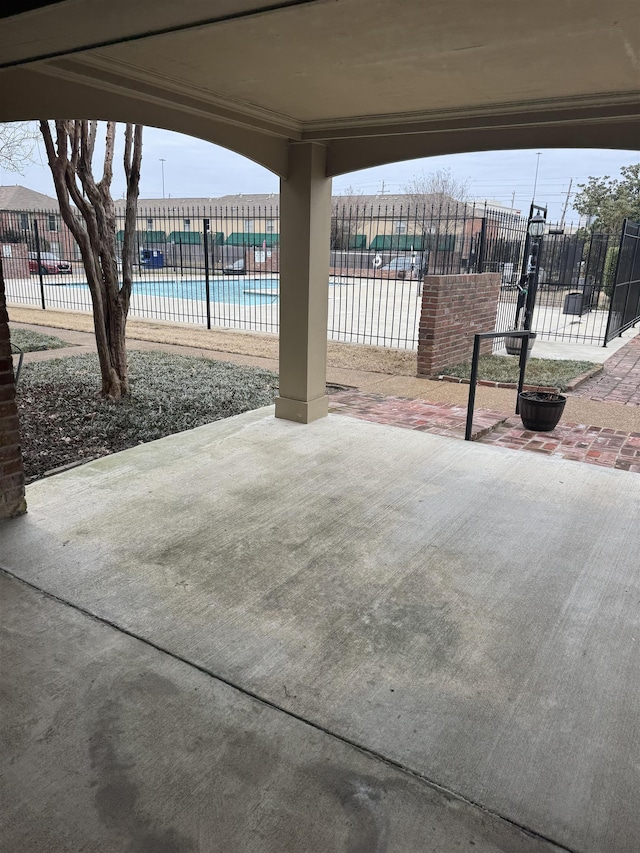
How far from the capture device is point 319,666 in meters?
2.53

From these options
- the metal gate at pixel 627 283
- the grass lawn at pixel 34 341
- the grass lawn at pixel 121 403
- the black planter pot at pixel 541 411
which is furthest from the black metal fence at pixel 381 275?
the black planter pot at pixel 541 411

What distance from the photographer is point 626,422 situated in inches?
251

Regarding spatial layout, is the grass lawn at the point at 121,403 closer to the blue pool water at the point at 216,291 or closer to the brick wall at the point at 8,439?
the brick wall at the point at 8,439

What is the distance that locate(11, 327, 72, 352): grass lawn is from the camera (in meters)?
9.80

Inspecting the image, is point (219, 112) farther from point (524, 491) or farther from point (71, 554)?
point (524, 491)

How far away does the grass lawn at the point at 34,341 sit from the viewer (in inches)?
386

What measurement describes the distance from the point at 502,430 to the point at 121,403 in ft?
12.9

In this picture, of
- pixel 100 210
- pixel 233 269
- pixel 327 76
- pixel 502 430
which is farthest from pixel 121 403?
pixel 233 269

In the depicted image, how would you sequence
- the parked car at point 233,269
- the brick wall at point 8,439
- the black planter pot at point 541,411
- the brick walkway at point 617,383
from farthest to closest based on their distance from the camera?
the parked car at point 233,269 < the brick walkway at point 617,383 < the black planter pot at point 541,411 < the brick wall at point 8,439

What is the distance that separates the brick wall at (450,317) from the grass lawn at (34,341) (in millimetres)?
5964

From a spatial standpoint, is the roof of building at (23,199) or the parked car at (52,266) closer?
the parked car at (52,266)

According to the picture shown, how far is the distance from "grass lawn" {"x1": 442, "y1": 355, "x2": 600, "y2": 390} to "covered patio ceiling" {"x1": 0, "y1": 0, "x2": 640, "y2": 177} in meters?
4.05

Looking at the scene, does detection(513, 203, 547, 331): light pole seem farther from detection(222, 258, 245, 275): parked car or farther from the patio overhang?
the patio overhang

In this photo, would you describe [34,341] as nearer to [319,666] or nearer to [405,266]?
[319,666]
